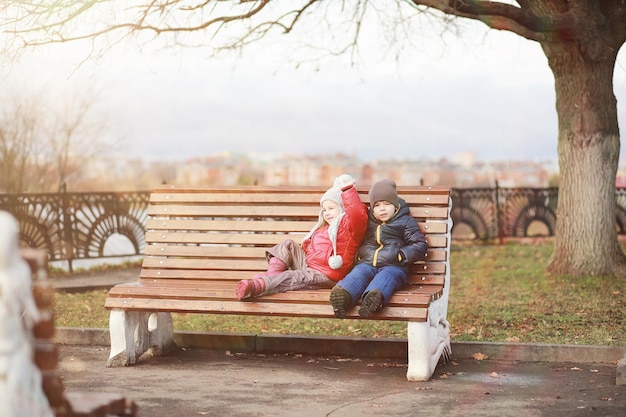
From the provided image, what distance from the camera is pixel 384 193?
24.5 feet

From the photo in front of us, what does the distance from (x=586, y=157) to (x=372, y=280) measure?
7.08 m

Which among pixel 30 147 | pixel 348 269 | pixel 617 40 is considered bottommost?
pixel 348 269

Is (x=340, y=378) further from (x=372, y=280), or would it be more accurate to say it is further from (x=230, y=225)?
(x=230, y=225)

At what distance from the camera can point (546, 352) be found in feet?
24.8

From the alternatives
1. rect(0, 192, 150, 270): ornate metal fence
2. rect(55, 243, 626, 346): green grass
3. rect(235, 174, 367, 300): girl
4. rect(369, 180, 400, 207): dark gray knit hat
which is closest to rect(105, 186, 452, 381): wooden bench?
rect(235, 174, 367, 300): girl

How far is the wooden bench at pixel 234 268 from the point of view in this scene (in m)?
6.94

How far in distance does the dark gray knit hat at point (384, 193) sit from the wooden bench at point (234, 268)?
0.34 m

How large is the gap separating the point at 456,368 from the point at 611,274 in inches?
249

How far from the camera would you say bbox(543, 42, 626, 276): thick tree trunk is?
12977 millimetres

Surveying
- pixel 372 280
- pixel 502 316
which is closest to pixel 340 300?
pixel 372 280

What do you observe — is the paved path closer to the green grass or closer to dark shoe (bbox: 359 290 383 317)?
dark shoe (bbox: 359 290 383 317)

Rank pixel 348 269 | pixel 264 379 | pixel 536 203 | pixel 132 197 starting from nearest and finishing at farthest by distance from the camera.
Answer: pixel 264 379
pixel 348 269
pixel 132 197
pixel 536 203

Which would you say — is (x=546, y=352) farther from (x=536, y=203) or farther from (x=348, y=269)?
(x=536, y=203)

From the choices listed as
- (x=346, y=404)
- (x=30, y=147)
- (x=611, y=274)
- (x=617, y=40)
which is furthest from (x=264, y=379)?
(x=30, y=147)
